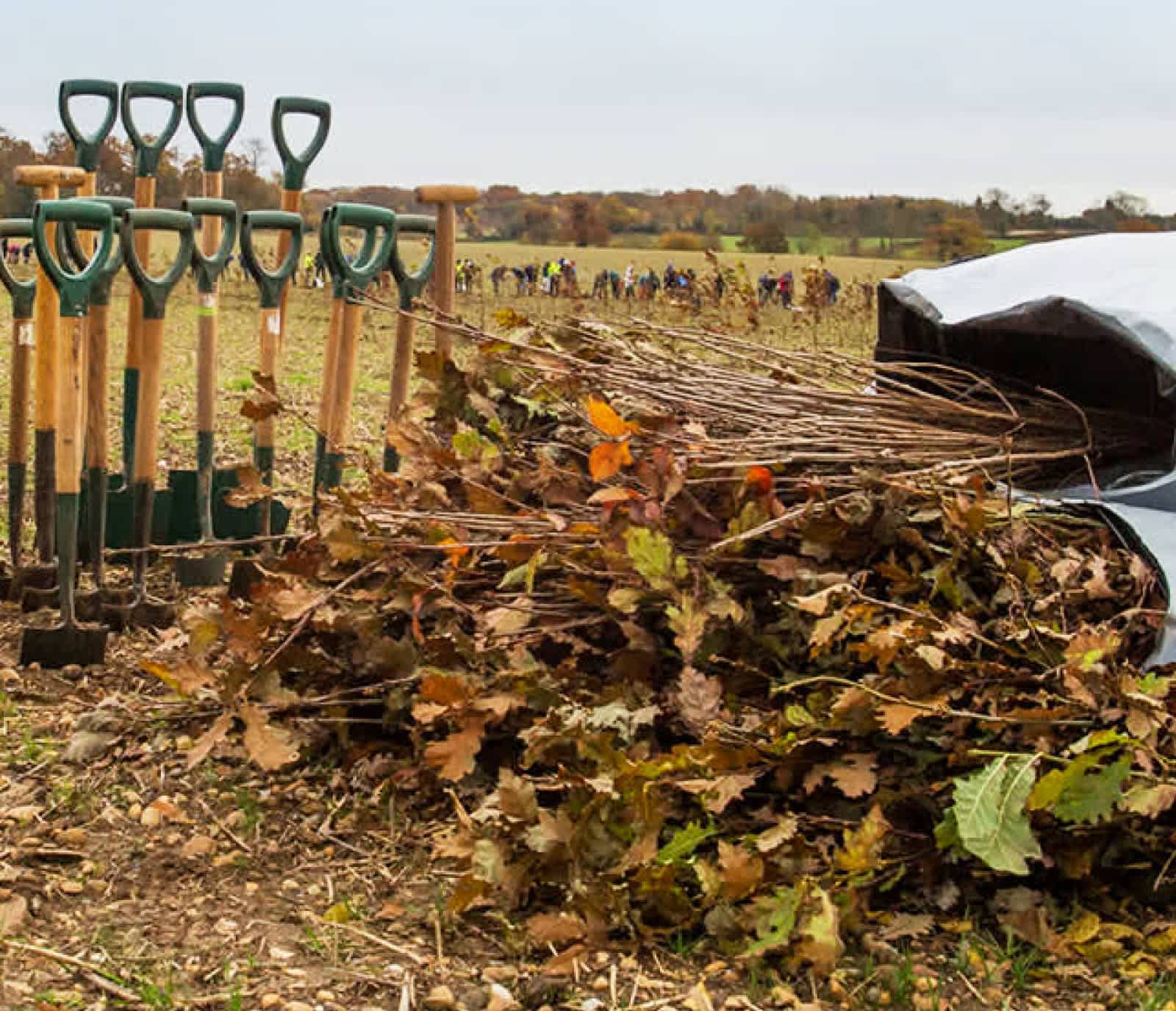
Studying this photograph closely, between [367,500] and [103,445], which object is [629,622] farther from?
[103,445]

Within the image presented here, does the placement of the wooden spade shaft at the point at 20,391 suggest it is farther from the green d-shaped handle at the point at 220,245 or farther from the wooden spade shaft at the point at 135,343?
the green d-shaped handle at the point at 220,245

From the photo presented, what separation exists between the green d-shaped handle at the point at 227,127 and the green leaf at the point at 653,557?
293 centimetres

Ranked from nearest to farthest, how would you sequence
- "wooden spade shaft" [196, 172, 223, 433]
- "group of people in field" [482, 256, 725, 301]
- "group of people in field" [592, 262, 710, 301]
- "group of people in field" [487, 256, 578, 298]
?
"wooden spade shaft" [196, 172, 223, 433], "group of people in field" [592, 262, 710, 301], "group of people in field" [482, 256, 725, 301], "group of people in field" [487, 256, 578, 298]

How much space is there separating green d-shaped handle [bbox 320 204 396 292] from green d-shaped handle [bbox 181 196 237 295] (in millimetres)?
281

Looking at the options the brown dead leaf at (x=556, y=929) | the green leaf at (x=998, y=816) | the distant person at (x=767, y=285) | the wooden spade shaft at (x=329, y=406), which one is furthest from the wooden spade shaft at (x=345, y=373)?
the distant person at (x=767, y=285)

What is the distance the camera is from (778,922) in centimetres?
261

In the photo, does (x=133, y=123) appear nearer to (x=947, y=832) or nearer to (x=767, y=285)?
(x=947, y=832)

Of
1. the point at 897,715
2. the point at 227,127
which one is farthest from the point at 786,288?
the point at 897,715

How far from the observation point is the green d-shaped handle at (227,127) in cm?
531

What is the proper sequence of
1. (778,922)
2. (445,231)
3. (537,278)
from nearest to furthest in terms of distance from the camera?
(778,922) < (445,231) < (537,278)

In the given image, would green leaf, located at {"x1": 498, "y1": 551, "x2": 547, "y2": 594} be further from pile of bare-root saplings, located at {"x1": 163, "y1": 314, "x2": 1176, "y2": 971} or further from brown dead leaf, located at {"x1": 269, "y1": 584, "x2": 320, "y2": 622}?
brown dead leaf, located at {"x1": 269, "y1": 584, "x2": 320, "y2": 622}

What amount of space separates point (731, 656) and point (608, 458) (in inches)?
20.3

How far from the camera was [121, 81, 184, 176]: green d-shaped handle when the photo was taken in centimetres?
526

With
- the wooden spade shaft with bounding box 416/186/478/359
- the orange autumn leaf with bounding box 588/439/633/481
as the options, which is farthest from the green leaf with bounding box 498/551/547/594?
the wooden spade shaft with bounding box 416/186/478/359
